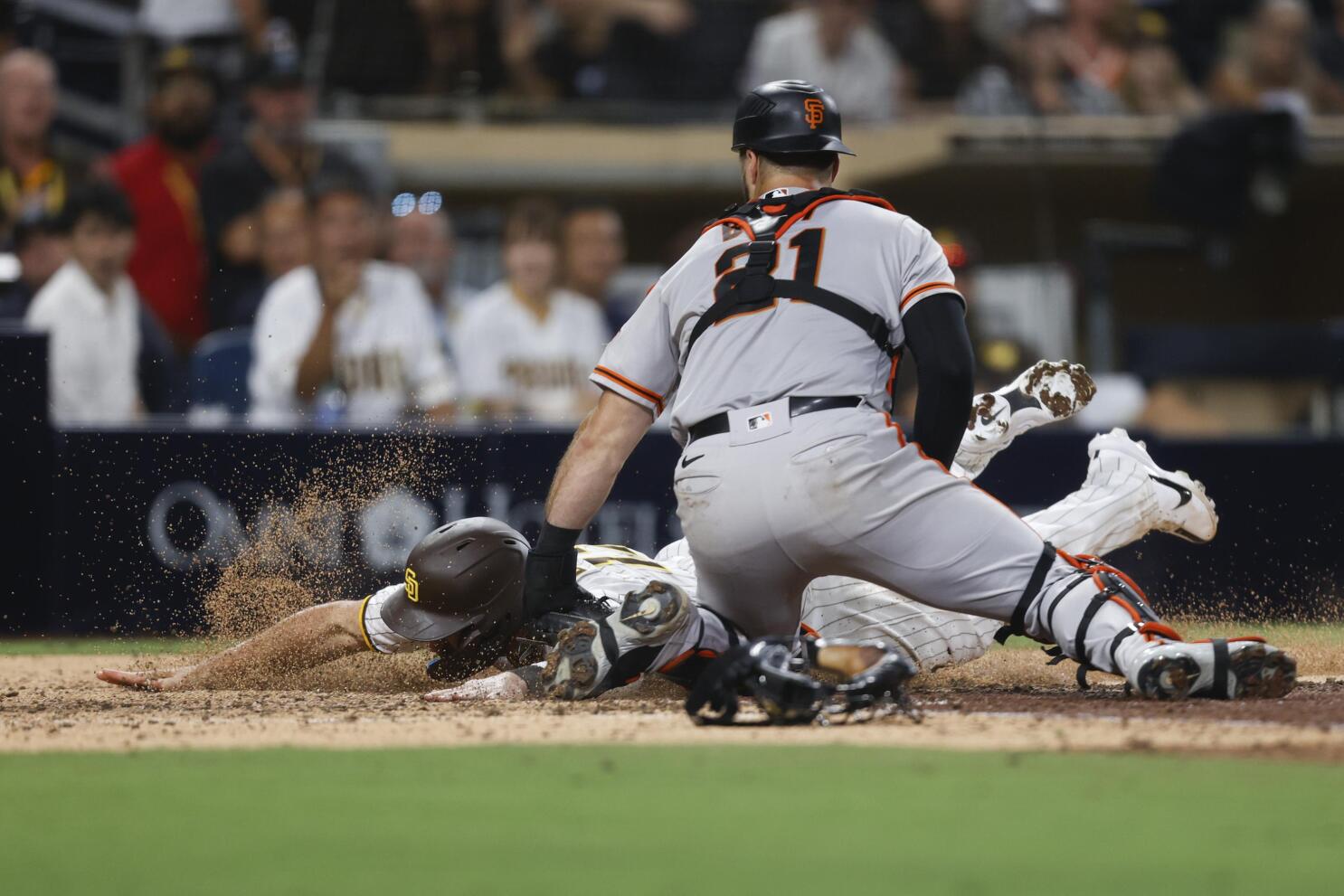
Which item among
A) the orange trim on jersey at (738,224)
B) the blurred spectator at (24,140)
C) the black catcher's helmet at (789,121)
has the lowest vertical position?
the orange trim on jersey at (738,224)

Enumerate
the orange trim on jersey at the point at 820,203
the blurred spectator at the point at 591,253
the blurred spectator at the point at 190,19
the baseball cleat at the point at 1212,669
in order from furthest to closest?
the blurred spectator at the point at 190,19 < the blurred spectator at the point at 591,253 < the orange trim on jersey at the point at 820,203 < the baseball cleat at the point at 1212,669

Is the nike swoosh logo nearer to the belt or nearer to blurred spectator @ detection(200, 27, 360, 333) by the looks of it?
the belt

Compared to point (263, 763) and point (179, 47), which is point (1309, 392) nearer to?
point (179, 47)

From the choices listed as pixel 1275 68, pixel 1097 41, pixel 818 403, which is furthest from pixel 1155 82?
pixel 818 403

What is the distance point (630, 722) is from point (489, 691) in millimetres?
853

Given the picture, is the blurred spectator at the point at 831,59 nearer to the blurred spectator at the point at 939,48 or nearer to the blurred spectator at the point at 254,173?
the blurred spectator at the point at 939,48

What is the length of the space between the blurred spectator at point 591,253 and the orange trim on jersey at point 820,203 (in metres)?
6.09

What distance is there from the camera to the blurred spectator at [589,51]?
13.0 m

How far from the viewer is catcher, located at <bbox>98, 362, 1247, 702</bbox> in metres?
5.49

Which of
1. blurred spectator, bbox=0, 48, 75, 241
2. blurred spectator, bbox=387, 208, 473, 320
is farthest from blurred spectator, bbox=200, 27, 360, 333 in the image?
blurred spectator, bbox=0, 48, 75, 241

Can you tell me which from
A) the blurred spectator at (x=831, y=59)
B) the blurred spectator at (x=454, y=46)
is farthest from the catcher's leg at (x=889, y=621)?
the blurred spectator at (x=831, y=59)

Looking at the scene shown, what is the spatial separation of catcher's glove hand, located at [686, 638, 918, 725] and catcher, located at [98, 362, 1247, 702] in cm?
52

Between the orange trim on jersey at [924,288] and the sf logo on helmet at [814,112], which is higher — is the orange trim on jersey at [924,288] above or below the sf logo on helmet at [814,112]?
below

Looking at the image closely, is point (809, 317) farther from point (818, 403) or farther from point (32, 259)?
point (32, 259)
